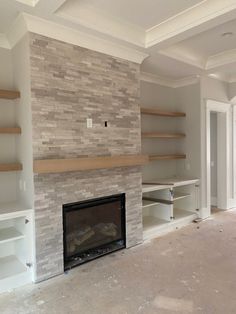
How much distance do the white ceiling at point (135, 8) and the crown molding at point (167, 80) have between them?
5.25 feet

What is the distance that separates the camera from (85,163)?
3.04 m

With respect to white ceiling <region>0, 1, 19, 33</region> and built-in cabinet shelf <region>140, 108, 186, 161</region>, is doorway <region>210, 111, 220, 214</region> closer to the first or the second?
built-in cabinet shelf <region>140, 108, 186, 161</region>

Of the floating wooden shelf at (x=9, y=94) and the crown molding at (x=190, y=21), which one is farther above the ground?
the crown molding at (x=190, y=21)

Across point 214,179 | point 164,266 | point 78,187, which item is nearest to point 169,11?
point 78,187

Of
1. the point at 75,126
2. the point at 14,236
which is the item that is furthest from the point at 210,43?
the point at 14,236

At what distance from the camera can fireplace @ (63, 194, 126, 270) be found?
10.4 feet

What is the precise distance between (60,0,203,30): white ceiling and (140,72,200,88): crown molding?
5.25 feet

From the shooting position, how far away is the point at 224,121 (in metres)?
5.57

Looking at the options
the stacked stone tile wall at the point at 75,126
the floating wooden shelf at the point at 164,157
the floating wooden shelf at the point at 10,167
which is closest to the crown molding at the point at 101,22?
the stacked stone tile wall at the point at 75,126

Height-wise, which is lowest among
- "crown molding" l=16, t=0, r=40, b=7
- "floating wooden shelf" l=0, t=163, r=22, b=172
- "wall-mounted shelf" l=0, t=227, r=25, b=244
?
"wall-mounted shelf" l=0, t=227, r=25, b=244

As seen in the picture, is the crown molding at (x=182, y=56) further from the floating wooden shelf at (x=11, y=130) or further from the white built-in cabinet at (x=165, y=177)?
the floating wooden shelf at (x=11, y=130)

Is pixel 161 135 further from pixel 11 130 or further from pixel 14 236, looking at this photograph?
pixel 14 236

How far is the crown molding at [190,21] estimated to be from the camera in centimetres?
266

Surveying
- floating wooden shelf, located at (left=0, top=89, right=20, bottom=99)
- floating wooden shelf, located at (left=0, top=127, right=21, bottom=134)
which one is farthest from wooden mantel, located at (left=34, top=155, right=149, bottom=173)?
floating wooden shelf, located at (left=0, top=89, right=20, bottom=99)
